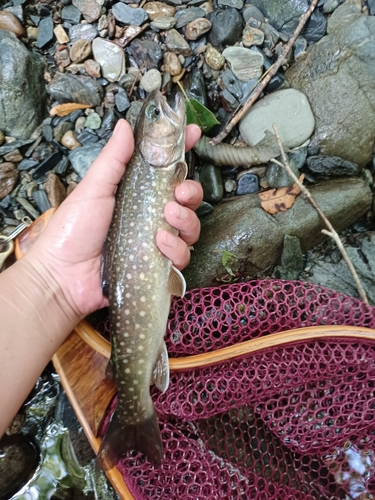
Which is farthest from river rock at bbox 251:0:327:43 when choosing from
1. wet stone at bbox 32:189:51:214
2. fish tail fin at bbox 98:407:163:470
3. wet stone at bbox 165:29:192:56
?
fish tail fin at bbox 98:407:163:470

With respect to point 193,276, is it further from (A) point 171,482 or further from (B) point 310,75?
(B) point 310,75

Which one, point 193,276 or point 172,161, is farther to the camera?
point 193,276

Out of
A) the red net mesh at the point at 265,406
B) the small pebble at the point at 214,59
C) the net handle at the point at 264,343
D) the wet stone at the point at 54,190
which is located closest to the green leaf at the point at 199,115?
the small pebble at the point at 214,59

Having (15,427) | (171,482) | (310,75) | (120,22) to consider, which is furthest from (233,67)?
(15,427)

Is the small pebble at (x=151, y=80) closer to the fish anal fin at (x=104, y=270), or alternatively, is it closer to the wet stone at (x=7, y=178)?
the wet stone at (x=7, y=178)

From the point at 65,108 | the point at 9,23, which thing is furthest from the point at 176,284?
the point at 9,23

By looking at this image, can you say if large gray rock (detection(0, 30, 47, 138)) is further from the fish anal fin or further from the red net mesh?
the red net mesh
